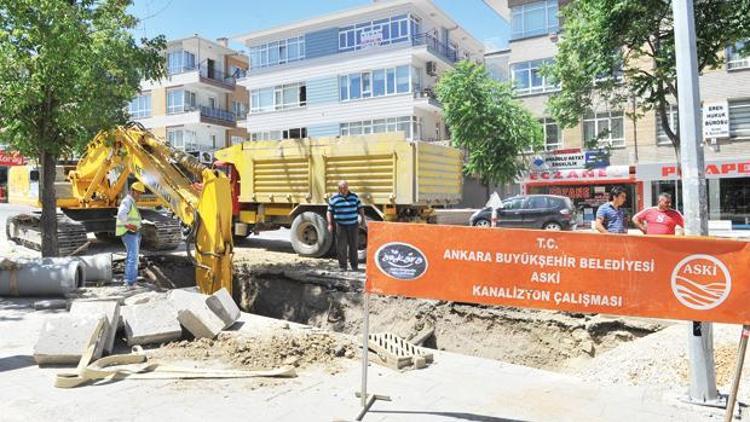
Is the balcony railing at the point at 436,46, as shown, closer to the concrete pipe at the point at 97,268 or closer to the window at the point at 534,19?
the window at the point at 534,19

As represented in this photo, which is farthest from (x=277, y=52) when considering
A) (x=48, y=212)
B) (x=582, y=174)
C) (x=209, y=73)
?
(x=48, y=212)

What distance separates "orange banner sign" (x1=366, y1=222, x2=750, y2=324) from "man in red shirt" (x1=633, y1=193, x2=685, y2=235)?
396 centimetres

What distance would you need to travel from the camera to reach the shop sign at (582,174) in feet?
92.8

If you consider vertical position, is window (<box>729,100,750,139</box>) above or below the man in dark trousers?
above

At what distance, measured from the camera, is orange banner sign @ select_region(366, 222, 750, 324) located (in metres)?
3.94

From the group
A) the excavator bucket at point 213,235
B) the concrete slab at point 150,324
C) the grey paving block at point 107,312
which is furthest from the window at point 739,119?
the grey paving block at point 107,312

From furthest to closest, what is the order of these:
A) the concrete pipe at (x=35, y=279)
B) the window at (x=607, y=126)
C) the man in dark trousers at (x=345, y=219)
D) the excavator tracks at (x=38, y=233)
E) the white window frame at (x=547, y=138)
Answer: the white window frame at (x=547, y=138) < the window at (x=607, y=126) < the excavator tracks at (x=38, y=233) < the man in dark trousers at (x=345, y=219) < the concrete pipe at (x=35, y=279)

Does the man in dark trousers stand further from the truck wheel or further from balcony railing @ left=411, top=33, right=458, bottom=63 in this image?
balcony railing @ left=411, top=33, right=458, bottom=63

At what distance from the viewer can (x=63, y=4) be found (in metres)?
8.89

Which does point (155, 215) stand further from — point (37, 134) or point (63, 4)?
point (63, 4)

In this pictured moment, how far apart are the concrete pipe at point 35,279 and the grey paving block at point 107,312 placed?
2860mm

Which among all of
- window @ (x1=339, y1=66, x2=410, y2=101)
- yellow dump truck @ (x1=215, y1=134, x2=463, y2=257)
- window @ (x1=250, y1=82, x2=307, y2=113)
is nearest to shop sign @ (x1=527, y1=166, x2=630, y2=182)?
window @ (x1=339, y1=66, x2=410, y2=101)

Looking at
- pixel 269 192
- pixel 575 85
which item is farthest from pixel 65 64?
pixel 575 85

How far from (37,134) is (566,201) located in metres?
16.5
